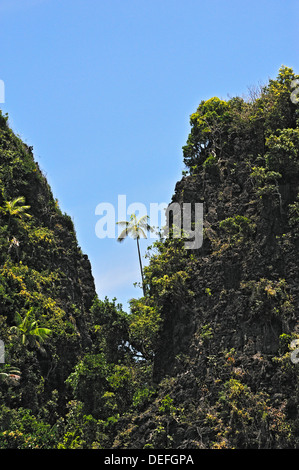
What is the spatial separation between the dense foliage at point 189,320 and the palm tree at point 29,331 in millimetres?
81

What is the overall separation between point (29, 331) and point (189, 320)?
801cm

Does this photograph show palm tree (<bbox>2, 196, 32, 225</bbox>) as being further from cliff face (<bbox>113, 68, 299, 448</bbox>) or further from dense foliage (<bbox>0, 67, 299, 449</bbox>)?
cliff face (<bbox>113, 68, 299, 448</bbox>)

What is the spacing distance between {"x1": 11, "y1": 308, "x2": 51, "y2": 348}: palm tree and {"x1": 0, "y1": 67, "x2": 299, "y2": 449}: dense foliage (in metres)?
0.08

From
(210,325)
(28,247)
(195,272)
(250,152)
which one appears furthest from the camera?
(28,247)

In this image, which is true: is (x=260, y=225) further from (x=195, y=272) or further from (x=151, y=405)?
(x=151, y=405)

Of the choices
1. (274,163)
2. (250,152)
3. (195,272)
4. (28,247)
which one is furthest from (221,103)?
(28,247)

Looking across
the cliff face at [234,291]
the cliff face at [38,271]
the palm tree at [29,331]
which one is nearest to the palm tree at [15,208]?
the cliff face at [38,271]

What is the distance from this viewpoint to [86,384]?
1401 inches

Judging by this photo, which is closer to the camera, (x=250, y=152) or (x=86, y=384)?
(x=86, y=384)

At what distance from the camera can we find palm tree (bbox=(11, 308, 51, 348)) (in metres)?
35.9

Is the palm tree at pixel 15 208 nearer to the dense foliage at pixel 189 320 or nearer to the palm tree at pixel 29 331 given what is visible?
the dense foliage at pixel 189 320

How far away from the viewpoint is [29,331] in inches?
1420

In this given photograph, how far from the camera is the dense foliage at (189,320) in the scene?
3095 centimetres

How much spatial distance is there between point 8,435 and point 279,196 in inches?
654
